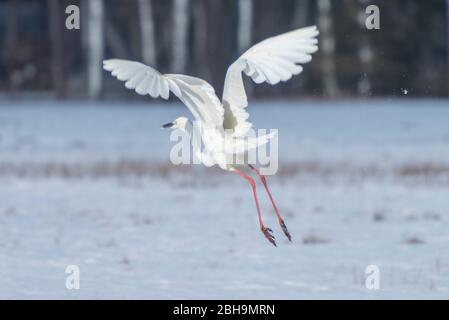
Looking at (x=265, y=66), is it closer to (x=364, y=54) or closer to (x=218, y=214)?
(x=218, y=214)

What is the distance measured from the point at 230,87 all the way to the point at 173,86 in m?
0.39

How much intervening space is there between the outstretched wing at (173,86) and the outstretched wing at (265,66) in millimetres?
102

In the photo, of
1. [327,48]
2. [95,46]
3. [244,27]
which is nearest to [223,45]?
[244,27]

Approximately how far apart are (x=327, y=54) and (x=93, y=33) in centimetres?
654

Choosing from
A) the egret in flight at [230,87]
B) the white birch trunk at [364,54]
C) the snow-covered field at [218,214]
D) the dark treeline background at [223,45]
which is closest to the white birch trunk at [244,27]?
the dark treeline background at [223,45]

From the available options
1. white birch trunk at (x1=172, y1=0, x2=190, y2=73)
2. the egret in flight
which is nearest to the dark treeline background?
white birch trunk at (x1=172, y1=0, x2=190, y2=73)

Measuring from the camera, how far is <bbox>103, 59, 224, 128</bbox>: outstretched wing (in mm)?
7762

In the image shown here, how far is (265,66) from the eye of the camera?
7.96 meters

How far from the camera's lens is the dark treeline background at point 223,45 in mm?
30016

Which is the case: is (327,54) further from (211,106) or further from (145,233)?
(211,106)

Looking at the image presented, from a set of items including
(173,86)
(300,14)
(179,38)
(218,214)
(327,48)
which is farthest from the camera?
(300,14)

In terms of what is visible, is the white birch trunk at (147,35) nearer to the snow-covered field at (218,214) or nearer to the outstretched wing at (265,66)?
the snow-covered field at (218,214)

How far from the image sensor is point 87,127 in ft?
73.4
